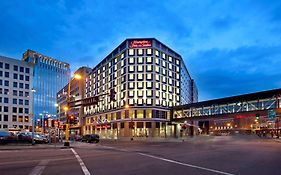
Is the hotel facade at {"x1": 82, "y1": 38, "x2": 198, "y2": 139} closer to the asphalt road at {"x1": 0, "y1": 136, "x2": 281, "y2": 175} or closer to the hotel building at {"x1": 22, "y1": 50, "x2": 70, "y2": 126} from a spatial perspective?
the hotel building at {"x1": 22, "y1": 50, "x2": 70, "y2": 126}

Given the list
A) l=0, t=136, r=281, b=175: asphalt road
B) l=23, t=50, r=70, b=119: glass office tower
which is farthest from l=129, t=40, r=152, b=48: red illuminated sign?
l=0, t=136, r=281, b=175: asphalt road

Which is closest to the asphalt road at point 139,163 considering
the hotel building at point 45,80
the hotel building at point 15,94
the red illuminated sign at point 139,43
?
the red illuminated sign at point 139,43

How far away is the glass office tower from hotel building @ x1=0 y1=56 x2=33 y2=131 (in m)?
50.3

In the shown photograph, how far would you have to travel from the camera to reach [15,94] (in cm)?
11462

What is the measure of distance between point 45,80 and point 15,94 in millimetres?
66787

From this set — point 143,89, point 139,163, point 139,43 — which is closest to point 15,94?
point 143,89

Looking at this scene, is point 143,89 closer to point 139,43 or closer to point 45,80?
point 139,43

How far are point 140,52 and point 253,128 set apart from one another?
83.1 metres

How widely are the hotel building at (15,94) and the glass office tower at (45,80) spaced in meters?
50.3

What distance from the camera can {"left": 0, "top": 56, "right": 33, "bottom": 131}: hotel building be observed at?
111000 mm

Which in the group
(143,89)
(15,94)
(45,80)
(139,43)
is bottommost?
(15,94)

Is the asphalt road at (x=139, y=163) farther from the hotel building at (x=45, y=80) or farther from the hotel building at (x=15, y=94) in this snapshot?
the hotel building at (x=45, y=80)

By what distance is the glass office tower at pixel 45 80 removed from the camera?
171 meters

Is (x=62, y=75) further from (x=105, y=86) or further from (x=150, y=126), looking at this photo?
(x=150, y=126)
